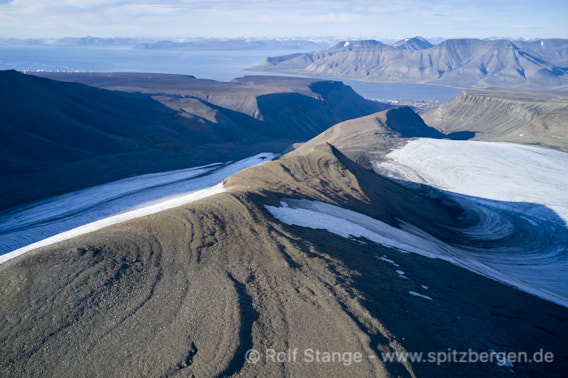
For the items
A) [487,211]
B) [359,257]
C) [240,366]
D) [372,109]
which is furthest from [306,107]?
[240,366]

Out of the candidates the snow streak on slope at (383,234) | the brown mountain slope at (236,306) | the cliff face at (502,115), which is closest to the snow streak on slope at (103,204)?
the snow streak on slope at (383,234)

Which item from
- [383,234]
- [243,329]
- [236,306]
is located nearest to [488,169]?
[383,234]

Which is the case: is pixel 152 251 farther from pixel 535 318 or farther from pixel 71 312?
pixel 535 318

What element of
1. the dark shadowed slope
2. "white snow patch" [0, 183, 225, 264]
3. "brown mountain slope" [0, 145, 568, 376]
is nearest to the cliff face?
the dark shadowed slope

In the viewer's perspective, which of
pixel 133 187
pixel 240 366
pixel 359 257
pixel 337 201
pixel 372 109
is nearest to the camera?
pixel 240 366

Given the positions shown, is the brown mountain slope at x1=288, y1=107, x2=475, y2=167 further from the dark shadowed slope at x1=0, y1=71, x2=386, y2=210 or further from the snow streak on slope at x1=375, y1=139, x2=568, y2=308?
the dark shadowed slope at x1=0, y1=71, x2=386, y2=210
